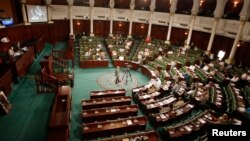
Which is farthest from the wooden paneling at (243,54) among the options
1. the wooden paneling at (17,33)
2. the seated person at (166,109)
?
the wooden paneling at (17,33)

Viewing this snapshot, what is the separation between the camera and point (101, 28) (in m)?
24.2

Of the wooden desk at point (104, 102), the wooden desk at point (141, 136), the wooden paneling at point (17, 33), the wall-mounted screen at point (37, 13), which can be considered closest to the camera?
the wooden desk at point (141, 136)

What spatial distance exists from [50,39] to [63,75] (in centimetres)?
1009

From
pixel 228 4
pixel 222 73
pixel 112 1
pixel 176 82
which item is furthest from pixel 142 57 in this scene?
pixel 228 4

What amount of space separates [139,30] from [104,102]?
52.3ft

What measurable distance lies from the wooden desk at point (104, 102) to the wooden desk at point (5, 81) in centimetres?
422

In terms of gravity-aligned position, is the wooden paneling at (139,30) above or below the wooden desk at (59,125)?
above

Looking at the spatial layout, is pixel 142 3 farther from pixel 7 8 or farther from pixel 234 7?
pixel 7 8

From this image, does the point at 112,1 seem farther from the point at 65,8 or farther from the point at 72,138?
the point at 72,138

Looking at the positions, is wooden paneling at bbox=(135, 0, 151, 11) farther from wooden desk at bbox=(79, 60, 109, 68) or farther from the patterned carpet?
the patterned carpet

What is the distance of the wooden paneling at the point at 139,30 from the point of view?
23750 millimetres

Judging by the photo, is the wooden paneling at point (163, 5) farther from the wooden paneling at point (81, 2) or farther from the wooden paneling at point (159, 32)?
the wooden paneling at point (81, 2)

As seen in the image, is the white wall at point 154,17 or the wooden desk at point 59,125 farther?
the white wall at point 154,17

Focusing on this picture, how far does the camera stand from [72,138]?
8.16 m
